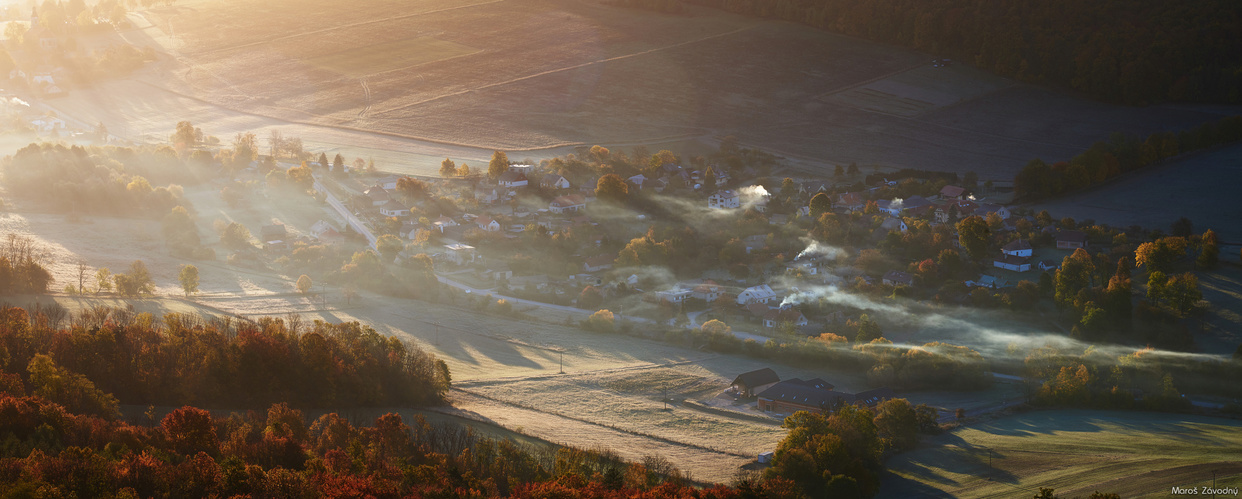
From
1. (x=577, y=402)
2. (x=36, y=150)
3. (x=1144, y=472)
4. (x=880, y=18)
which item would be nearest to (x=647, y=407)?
(x=577, y=402)

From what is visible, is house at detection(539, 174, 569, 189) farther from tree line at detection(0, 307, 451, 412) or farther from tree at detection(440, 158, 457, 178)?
tree line at detection(0, 307, 451, 412)

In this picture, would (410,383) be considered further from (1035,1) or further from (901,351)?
(1035,1)

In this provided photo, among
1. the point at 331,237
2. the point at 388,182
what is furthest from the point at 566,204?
the point at 331,237

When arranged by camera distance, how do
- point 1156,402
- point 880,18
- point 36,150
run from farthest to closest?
point 880,18, point 36,150, point 1156,402

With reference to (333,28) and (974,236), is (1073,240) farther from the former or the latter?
(333,28)

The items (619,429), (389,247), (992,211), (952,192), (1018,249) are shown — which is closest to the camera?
(619,429)
